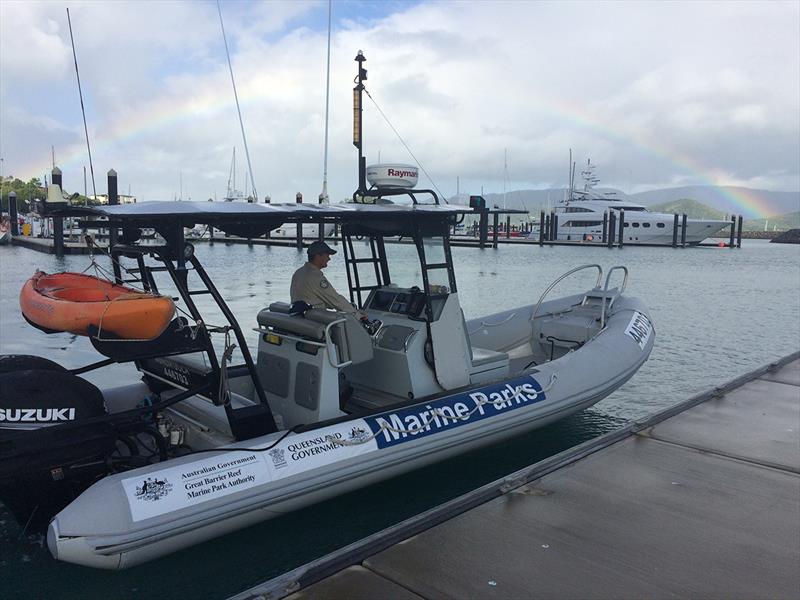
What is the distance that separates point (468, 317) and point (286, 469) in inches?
472

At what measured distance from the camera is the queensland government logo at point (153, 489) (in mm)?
3632

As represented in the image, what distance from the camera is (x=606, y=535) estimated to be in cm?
364

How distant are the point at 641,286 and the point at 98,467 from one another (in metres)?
23.6

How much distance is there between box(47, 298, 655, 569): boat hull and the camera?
3.51 meters

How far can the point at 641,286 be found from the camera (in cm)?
2455

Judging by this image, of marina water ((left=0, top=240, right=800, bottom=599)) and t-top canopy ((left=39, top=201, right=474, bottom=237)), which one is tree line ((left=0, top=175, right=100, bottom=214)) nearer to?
marina water ((left=0, top=240, right=800, bottom=599))

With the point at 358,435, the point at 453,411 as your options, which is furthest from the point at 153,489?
the point at 453,411

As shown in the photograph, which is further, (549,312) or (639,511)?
(549,312)

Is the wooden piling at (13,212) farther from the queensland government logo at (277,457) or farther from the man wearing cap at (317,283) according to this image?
the queensland government logo at (277,457)

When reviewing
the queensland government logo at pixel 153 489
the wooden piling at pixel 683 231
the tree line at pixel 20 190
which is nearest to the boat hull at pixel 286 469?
the queensland government logo at pixel 153 489

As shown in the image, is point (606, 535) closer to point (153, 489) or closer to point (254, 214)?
point (153, 489)

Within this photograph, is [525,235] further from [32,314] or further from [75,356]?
[32,314]

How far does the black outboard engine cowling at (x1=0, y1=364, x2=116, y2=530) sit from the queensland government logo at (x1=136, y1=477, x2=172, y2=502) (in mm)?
454

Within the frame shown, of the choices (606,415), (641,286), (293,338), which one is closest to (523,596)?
(293,338)
